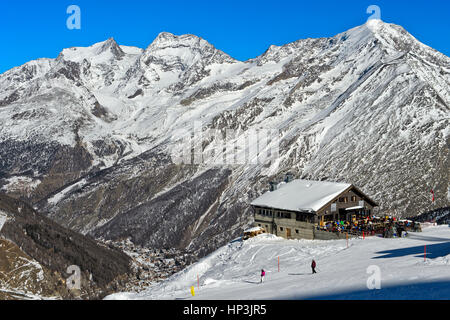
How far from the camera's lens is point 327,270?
39.7 metres

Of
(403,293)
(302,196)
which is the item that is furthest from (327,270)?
(302,196)

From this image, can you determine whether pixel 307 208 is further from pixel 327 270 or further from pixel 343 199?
pixel 327 270

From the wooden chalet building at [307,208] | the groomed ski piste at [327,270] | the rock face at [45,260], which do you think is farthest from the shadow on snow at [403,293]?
the rock face at [45,260]

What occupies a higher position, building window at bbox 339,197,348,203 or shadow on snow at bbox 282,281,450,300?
building window at bbox 339,197,348,203

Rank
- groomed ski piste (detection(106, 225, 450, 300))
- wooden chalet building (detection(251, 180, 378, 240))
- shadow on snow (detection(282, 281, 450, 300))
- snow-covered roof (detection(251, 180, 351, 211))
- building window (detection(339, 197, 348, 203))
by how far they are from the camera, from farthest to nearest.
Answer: building window (detection(339, 197, 348, 203))
snow-covered roof (detection(251, 180, 351, 211))
wooden chalet building (detection(251, 180, 378, 240))
groomed ski piste (detection(106, 225, 450, 300))
shadow on snow (detection(282, 281, 450, 300))

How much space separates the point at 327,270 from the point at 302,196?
94.5 ft

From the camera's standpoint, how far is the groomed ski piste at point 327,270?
29172 mm

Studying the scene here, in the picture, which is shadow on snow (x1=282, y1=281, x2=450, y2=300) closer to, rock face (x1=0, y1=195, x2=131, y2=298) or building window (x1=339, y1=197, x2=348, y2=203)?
building window (x1=339, y1=197, x2=348, y2=203)

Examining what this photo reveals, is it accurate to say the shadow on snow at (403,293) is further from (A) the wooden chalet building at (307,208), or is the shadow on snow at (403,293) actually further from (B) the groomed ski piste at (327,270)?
(A) the wooden chalet building at (307,208)

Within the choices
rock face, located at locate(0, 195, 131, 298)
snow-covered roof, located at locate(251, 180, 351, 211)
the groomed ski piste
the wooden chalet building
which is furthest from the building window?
rock face, located at locate(0, 195, 131, 298)

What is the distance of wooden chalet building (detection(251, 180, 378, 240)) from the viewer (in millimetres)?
62906
